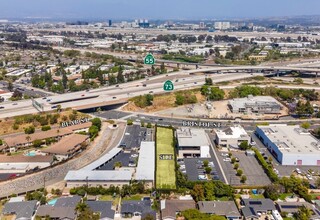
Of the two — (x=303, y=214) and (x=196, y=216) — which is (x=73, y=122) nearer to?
(x=196, y=216)

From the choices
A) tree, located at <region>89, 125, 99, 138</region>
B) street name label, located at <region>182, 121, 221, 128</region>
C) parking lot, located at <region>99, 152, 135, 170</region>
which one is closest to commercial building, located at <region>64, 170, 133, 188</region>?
parking lot, located at <region>99, 152, 135, 170</region>

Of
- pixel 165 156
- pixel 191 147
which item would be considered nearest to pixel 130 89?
pixel 191 147

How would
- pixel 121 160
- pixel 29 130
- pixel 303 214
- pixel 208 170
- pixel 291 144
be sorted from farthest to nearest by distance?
pixel 29 130, pixel 291 144, pixel 121 160, pixel 208 170, pixel 303 214

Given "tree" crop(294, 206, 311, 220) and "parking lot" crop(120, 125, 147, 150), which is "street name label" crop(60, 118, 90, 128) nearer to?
"parking lot" crop(120, 125, 147, 150)

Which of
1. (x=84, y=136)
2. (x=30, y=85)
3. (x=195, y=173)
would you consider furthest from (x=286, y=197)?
(x=30, y=85)

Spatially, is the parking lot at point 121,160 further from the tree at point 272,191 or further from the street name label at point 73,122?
the tree at point 272,191

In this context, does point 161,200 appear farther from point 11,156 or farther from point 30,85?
point 30,85

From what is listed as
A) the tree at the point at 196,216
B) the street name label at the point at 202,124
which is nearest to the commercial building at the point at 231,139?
the street name label at the point at 202,124
